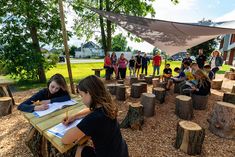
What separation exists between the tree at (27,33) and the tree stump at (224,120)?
25.1 ft

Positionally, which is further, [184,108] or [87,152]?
[184,108]

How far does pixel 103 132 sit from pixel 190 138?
72.2 inches

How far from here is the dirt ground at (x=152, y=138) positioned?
2.64 meters

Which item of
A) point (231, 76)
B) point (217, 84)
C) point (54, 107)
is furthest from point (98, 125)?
point (231, 76)

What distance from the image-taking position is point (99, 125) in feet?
4.28

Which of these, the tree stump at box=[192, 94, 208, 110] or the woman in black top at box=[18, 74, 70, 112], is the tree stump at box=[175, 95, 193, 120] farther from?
the woman in black top at box=[18, 74, 70, 112]

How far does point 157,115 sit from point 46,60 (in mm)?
6885

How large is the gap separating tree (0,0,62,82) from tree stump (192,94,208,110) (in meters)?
7.05

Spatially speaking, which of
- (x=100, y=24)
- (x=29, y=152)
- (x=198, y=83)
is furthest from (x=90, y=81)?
(x=100, y=24)

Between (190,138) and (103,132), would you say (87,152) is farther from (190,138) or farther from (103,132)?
(190,138)

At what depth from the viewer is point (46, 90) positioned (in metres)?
2.53

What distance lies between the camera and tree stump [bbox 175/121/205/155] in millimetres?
2465

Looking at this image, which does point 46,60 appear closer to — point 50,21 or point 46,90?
point 50,21

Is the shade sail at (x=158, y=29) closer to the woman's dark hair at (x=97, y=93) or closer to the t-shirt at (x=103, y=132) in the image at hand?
the woman's dark hair at (x=97, y=93)
